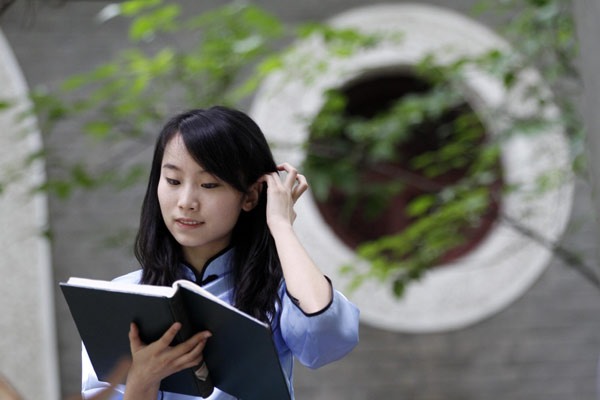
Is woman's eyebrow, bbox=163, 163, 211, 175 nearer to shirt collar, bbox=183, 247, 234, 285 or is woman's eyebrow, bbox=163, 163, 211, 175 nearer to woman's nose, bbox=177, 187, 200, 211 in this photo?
woman's nose, bbox=177, 187, 200, 211

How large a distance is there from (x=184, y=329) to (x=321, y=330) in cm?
17

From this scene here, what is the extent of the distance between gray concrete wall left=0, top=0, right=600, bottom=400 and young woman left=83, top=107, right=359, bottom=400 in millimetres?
2308

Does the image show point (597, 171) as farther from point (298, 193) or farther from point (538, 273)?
point (538, 273)

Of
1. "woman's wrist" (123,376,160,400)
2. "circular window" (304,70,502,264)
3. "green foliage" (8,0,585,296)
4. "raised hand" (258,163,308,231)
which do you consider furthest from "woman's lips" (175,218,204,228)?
"circular window" (304,70,502,264)

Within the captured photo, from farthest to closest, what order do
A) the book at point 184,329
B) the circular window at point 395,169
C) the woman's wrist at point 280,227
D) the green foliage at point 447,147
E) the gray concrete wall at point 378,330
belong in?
1. the circular window at point 395,169
2. the gray concrete wall at point 378,330
3. the green foliage at point 447,147
4. the woman's wrist at point 280,227
5. the book at point 184,329

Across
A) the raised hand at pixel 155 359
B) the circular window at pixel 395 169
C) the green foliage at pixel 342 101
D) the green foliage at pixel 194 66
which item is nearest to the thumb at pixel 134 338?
the raised hand at pixel 155 359

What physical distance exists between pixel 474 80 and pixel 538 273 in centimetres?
99

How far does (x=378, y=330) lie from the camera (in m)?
3.49

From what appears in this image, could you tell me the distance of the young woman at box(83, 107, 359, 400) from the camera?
0.93m

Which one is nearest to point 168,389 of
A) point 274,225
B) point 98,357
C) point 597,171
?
point 98,357

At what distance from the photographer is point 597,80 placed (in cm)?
94

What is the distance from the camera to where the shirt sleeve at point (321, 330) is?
912 mm

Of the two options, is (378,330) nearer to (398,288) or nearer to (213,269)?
(398,288)

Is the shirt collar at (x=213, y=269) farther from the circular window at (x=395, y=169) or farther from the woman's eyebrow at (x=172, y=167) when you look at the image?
the circular window at (x=395, y=169)
